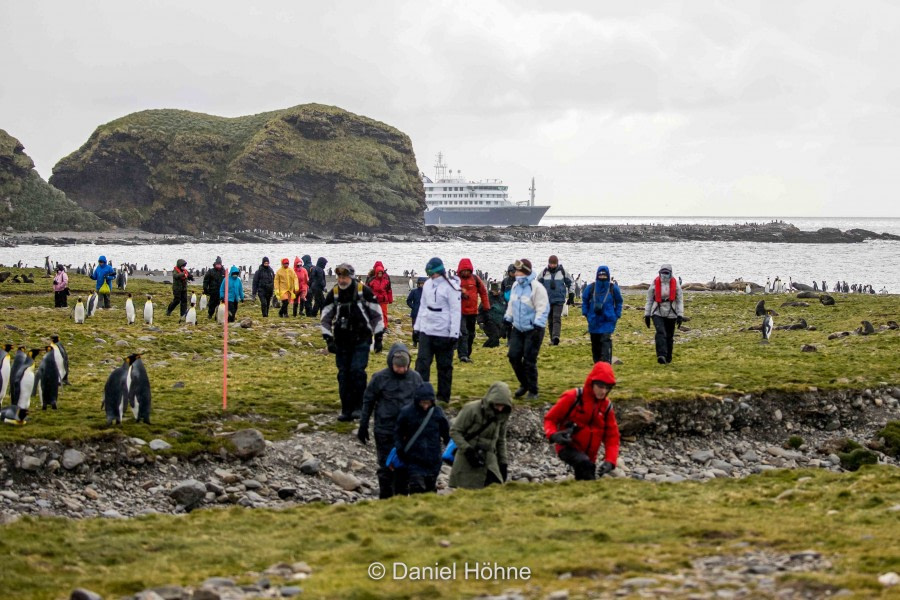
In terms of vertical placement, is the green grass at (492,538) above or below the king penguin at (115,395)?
below

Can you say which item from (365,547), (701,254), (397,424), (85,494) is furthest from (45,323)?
(701,254)

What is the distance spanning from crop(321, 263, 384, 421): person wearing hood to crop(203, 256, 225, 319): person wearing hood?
1125 centimetres

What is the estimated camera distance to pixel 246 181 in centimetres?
17988

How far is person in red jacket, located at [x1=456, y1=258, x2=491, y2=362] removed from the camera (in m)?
14.8

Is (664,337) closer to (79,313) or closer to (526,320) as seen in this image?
(526,320)

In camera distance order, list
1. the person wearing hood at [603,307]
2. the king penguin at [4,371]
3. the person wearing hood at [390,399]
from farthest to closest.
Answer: the person wearing hood at [603,307], the king penguin at [4,371], the person wearing hood at [390,399]

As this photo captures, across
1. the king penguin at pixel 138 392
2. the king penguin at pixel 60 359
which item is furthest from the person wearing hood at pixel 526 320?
the king penguin at pixel 60 359

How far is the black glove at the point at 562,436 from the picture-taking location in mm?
8945

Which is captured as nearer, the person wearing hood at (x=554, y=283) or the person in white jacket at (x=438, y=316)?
the person in white jacket at (x=438, y=316)

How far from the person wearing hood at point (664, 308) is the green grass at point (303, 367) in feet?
1.09

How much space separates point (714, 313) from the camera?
29.9 metres

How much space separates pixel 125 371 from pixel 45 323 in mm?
11828

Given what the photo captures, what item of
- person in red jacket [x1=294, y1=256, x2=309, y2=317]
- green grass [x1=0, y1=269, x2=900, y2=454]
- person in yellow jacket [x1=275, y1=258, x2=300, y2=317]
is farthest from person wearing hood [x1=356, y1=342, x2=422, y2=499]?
person in red jacket [x1=294, y1=256, x2=309, y2=317]

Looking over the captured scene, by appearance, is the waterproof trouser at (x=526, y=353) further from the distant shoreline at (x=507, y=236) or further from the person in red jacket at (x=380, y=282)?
the distant shoreline at (x=507, y=236)
